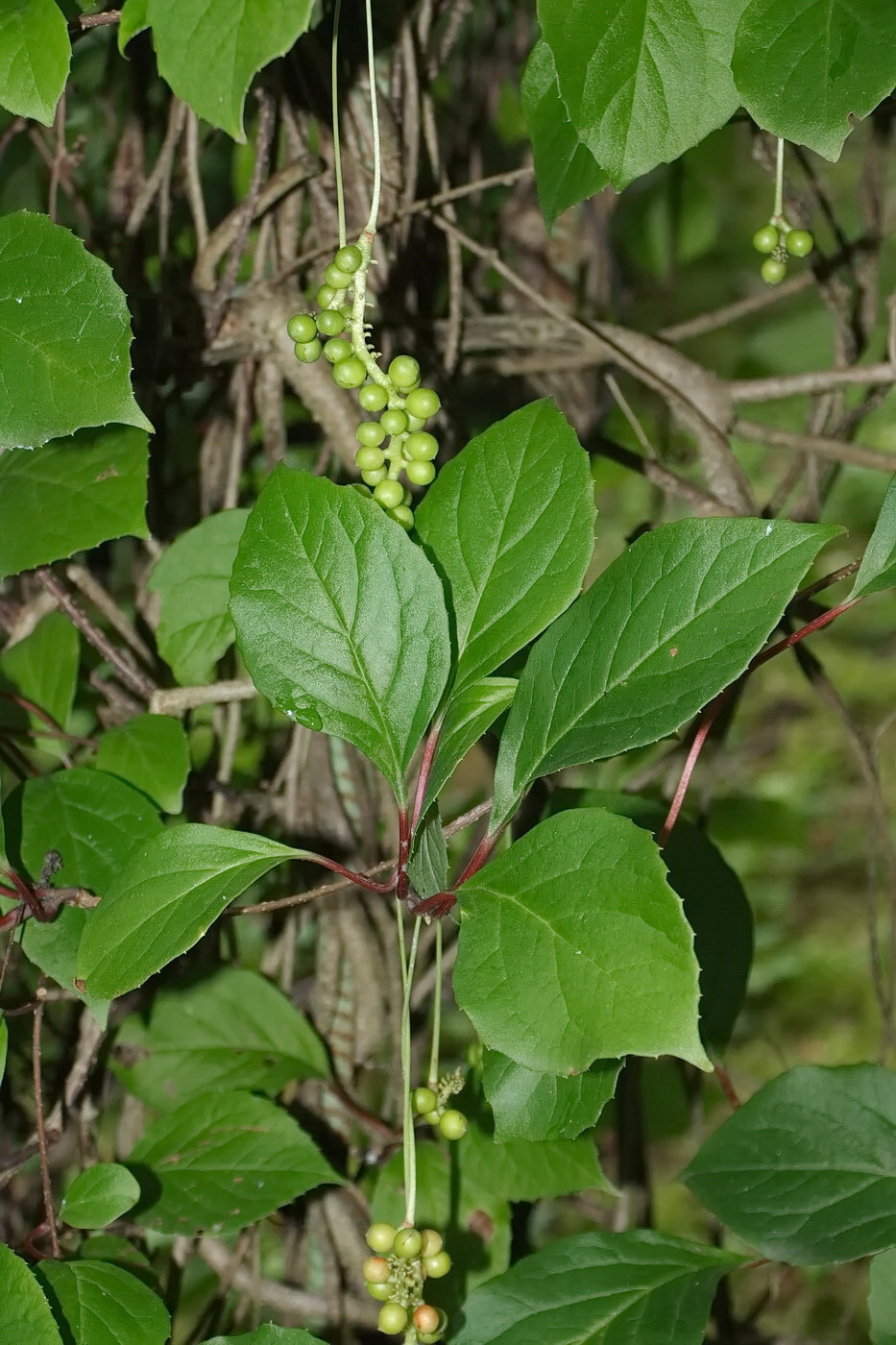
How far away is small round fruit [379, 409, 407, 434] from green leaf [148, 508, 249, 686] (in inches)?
13.0

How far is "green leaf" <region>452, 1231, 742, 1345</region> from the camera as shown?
0.82 metres

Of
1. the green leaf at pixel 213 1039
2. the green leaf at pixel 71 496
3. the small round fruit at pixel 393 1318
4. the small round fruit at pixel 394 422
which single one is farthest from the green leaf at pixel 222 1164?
the small round fruit at pixel 394 422

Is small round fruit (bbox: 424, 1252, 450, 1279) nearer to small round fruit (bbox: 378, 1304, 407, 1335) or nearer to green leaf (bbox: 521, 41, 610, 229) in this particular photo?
small round fruit (bbox: 378, 1304, 407, 1335)

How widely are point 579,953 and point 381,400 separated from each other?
39cm

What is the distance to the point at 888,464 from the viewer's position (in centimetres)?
116

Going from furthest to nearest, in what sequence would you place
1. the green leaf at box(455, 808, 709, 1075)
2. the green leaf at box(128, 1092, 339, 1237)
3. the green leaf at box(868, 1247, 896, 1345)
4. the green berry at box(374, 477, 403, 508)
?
the green leaf at box(128, 1092, 339, 1237) → the green leaf at box(868, 1247, 896, 1345) → the green berry at box(374, 477, 403, 508) → the green leaf at box(455, 808, 709, 1075)

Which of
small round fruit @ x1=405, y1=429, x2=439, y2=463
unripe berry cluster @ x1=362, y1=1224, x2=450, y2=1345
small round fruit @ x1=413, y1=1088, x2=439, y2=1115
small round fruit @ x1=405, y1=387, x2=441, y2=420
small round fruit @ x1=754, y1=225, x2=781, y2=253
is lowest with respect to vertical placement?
small round fruit @ x1=413, y1=1088, x2=439, y2=1115

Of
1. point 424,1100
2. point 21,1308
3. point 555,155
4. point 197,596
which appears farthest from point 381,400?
point 21,1308

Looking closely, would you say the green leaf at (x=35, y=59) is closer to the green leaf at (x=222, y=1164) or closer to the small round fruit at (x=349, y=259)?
the small round fruit at (x=349, y=259)

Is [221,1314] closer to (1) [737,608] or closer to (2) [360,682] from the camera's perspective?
(2) [360,682]

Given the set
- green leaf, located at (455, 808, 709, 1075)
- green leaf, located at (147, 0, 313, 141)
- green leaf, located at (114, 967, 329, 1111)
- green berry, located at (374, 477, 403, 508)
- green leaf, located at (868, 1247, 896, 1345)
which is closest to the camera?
green leaf, located at (455, 808, 709, 1075)

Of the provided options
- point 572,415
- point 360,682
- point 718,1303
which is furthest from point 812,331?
point 360,682

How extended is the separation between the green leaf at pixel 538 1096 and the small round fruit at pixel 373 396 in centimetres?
43

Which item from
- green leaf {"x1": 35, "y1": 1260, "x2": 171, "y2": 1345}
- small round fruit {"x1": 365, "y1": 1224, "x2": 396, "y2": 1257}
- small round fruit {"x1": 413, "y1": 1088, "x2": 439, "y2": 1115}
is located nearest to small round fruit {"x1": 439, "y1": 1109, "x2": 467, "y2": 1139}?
small round fruit {"x1": 413, "y1": 1088, "x2": 439, "y2": 1115}
